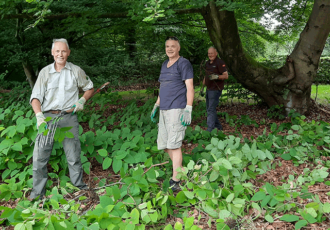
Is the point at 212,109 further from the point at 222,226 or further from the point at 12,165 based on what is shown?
the point at 12,165

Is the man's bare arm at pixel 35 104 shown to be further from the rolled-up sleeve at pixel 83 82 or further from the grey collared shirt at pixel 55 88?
the rolled-up sleeve at pixel 83 82

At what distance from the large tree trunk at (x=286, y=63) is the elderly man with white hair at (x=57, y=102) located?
3823mm

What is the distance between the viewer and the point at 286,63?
5773 mm

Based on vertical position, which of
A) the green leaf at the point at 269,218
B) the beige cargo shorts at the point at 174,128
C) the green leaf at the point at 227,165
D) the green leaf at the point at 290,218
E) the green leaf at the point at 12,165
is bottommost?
the green leaf at the point at 269,218

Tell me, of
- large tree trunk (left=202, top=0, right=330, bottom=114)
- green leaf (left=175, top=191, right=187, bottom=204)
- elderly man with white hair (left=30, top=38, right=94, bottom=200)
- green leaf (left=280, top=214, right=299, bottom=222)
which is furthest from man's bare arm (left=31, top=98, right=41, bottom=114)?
large tree trunk (left=202, top=0, right=330, bottom=114)

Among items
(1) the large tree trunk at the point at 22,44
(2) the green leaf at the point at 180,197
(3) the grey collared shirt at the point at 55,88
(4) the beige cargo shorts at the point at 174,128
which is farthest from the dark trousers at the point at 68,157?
(1) the large tree trunk at the point at 22,44

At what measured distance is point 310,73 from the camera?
18.4 feet

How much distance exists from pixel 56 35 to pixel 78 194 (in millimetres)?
5856

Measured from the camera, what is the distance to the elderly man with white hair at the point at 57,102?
278cm

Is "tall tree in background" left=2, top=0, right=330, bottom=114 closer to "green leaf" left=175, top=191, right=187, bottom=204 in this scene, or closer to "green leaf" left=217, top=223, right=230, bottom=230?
"green leaf" left=175, top=191, right=187, bottom=204

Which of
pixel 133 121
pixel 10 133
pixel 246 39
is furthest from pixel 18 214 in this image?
pixel 246 39

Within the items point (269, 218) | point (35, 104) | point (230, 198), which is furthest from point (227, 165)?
point (35, 104)

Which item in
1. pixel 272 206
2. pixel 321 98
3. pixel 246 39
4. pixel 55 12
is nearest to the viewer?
pixel 272 206

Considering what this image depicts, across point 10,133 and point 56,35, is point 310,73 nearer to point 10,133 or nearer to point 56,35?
point 10,133
